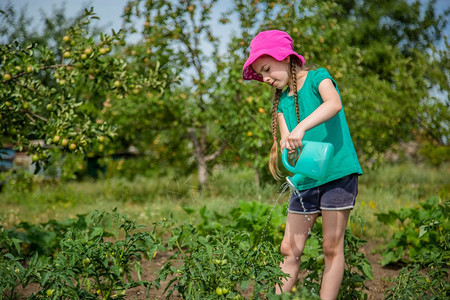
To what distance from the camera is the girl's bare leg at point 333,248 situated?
1924 mm

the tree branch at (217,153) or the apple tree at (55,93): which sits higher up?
the apple tree at (55,93)

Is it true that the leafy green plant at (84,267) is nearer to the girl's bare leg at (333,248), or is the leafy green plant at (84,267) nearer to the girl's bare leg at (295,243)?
the girl's bare leg at (295,243)

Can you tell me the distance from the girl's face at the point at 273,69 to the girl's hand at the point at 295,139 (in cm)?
35

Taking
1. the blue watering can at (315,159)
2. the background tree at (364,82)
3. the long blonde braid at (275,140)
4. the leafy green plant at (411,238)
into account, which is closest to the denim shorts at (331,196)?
the blue watering can at (315,159)

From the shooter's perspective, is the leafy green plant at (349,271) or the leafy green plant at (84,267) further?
the leafy green plant at (349,271)

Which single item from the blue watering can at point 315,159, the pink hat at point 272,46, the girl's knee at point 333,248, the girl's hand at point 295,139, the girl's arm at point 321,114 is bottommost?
the girl's knee at point 333,248

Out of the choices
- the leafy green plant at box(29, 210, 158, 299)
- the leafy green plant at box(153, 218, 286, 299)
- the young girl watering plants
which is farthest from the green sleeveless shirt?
the leafy green plant at box(29, 210, 158, 299)

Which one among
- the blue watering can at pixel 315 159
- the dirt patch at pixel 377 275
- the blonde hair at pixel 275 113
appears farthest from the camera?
the dirt patch at pixel 377 275

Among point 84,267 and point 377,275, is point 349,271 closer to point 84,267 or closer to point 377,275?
point 377,275

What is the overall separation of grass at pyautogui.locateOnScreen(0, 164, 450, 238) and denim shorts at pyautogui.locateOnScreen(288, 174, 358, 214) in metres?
1.84

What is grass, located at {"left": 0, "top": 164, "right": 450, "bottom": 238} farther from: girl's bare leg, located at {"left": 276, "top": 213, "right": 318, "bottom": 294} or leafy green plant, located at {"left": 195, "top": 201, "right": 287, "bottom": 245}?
girl's bare leg, located at {"left": 276, "top": 213, "right": 318, "bottom": 294}

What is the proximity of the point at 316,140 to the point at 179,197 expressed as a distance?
12.9 feet

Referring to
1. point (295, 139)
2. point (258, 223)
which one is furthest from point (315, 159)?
point (258, 223)

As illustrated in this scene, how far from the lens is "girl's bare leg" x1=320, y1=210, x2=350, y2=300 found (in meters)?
1.92
